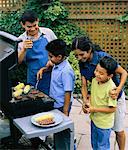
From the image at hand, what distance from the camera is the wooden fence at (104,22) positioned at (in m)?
6.30

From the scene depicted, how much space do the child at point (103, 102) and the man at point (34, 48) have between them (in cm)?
70

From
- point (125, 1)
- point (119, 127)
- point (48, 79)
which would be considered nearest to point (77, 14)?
point (125, 1)

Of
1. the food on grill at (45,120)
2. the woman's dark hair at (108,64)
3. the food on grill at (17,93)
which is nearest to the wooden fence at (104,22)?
the woman's dark hair at (108,64)

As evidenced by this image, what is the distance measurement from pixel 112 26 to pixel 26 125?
156 inches

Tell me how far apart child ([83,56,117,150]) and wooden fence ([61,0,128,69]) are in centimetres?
329

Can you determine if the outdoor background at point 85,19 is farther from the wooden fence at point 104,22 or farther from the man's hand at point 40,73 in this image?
the man's hand at point 40,73

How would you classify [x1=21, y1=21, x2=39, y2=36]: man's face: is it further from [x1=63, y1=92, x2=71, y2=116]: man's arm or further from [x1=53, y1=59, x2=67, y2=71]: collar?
[x1=63, y1=92, x2=71, y2=116]: man's arm

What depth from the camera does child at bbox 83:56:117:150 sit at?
304 cm

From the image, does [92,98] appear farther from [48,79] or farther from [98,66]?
[48,79]

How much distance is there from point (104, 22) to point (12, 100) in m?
3.80

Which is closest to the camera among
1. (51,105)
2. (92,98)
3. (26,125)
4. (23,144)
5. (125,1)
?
(26,125)

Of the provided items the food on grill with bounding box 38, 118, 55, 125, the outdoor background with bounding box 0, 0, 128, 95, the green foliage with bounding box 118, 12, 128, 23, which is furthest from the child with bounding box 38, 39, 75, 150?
the green foliage with bounding box 118, 12, 128, 23

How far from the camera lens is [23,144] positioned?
136 inches

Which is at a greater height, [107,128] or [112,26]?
[112,26]
